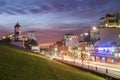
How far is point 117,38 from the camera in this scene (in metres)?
126

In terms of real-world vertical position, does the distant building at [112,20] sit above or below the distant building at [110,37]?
above

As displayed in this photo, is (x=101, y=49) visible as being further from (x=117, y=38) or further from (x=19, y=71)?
(x=19, y=71)

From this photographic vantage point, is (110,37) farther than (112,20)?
No

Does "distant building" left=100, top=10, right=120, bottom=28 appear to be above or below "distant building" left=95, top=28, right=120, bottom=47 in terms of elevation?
above

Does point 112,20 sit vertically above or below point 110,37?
above

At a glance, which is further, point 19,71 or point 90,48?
point 90,48

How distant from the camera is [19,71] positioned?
1950 cm

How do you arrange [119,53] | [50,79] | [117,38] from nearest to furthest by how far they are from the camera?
[50,79]
[119,53]
[117,38]

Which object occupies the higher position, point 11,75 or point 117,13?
point 117,13

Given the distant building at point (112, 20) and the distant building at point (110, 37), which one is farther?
the distant building at point (112, 20)


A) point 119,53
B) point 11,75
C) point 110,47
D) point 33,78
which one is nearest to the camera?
point 11,75

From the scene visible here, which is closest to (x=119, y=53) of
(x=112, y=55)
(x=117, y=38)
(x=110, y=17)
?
(x=112, y=55)

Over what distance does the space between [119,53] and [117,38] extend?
731 inches

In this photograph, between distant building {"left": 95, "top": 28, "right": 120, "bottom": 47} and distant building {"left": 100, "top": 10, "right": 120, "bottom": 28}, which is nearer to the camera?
distant building {"left": 95, "top": 28, "right": 120, "bottom": 47}
